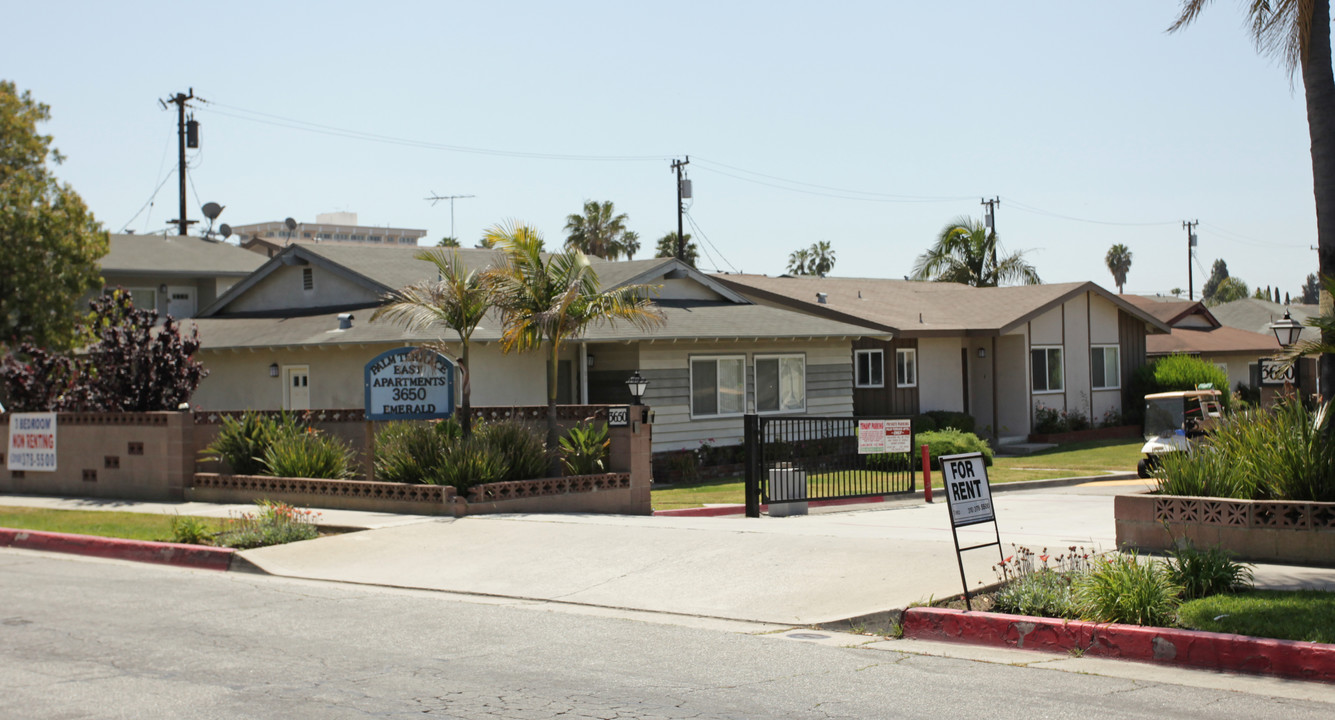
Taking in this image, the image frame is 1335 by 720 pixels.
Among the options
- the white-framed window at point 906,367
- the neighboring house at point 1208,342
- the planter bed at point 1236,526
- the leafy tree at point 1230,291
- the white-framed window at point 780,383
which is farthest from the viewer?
the leafy tree at point 1230,291

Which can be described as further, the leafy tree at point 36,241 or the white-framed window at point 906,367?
the white-framed window at point 906,367

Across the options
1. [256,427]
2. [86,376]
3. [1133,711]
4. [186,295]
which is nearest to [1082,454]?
[256,427]

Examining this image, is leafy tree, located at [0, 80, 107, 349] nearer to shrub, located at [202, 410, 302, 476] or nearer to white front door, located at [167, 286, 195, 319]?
white front door, located at [167, 286, 195, 319]

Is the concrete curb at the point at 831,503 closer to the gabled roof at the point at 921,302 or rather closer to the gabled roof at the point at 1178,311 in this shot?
the gabled roof at the point at 921,302

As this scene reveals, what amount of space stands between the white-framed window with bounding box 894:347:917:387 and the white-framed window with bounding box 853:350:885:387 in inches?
15.9

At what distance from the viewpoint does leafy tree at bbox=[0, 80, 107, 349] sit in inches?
1111

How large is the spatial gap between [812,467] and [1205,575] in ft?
32.7

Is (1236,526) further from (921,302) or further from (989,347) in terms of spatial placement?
(921,302)

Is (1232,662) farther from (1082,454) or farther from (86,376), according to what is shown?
Answer: (1082,454)

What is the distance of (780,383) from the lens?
27.5 meters

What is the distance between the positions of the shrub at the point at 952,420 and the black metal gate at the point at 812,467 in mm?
8699

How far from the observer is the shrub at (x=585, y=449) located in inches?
664

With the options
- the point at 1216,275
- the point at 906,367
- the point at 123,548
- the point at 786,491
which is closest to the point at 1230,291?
the point at 1216,275

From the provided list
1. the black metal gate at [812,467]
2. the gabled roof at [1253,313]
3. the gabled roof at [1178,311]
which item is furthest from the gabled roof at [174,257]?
the gabled roof at [1253,313]
